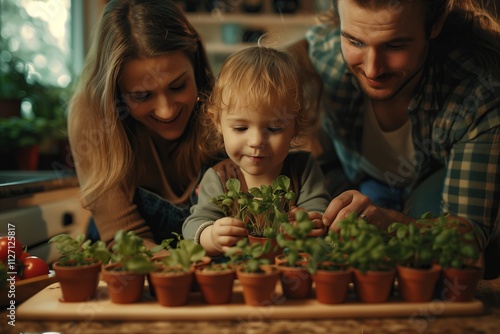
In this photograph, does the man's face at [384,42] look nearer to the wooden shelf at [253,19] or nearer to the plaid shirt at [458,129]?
the plaid shirt at [458,129]

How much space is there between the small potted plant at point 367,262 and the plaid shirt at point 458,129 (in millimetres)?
569

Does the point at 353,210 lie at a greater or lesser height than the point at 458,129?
lesser

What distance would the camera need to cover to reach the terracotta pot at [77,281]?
935 mm

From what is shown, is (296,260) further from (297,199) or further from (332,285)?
(297,199)

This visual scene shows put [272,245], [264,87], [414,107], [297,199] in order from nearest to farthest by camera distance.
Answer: [272,245]
[264,87]
[297,199]
[414,107]

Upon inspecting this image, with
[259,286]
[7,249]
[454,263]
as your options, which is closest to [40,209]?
[7,249]

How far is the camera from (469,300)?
949 millimetres

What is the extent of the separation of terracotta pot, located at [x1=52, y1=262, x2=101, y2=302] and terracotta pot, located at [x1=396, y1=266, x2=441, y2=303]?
0.56 meters

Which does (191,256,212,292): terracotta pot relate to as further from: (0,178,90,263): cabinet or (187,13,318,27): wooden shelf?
(187,13,318,27): wooden shelf

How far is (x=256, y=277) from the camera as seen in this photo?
89 centimetres

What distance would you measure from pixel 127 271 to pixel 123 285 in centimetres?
3

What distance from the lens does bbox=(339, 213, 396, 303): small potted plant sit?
2.91ft

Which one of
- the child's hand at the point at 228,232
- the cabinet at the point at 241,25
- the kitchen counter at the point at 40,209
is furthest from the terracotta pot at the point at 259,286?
the cabinet at the point at 241,25

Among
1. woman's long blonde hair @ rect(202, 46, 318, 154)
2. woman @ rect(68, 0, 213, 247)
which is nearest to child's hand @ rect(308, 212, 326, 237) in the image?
woman's long blonde hair @ rect(202, 46, 318, 154)
